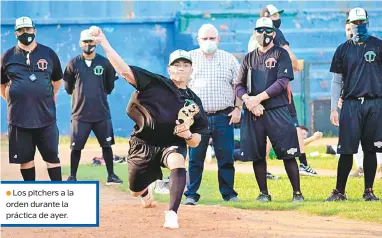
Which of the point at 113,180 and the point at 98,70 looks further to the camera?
the point at 113,180

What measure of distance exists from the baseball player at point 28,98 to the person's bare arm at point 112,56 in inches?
119

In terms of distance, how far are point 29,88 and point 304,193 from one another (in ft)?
13.7

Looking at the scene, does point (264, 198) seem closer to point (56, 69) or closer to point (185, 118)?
Answer: point (185, 118)

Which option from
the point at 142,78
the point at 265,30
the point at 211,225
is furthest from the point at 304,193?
the point at 142,78

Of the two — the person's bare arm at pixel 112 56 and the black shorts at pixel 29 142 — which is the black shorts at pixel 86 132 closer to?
the black shorts at pixel 29 142

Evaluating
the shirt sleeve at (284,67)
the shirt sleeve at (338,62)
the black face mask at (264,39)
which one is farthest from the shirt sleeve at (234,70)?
the shirt sleeve at (338,62)

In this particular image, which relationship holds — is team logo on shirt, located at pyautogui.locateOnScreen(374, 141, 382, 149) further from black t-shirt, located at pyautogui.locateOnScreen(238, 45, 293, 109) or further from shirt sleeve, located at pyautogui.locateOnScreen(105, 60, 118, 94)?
shirt sleeve, located at pyautogui.locateOnScreen(105, 60, 118, 94)

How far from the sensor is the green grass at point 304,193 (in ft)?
39.2

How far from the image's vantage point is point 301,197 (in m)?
13.1

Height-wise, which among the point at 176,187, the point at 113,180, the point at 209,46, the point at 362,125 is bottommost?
the point at 113,180

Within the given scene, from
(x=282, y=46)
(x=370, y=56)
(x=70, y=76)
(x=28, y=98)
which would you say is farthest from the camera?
(x=70, y=76)

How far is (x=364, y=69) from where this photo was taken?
13.2m

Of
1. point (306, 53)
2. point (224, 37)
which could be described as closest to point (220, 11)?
Result: point (224, 37)

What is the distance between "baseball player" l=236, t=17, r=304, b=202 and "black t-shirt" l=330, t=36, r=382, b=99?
824 mm
